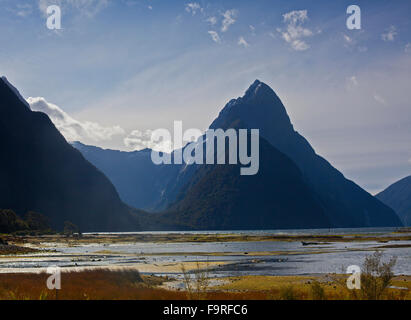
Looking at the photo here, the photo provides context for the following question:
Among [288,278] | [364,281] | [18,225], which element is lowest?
[364,281]

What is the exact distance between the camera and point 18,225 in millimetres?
176375
